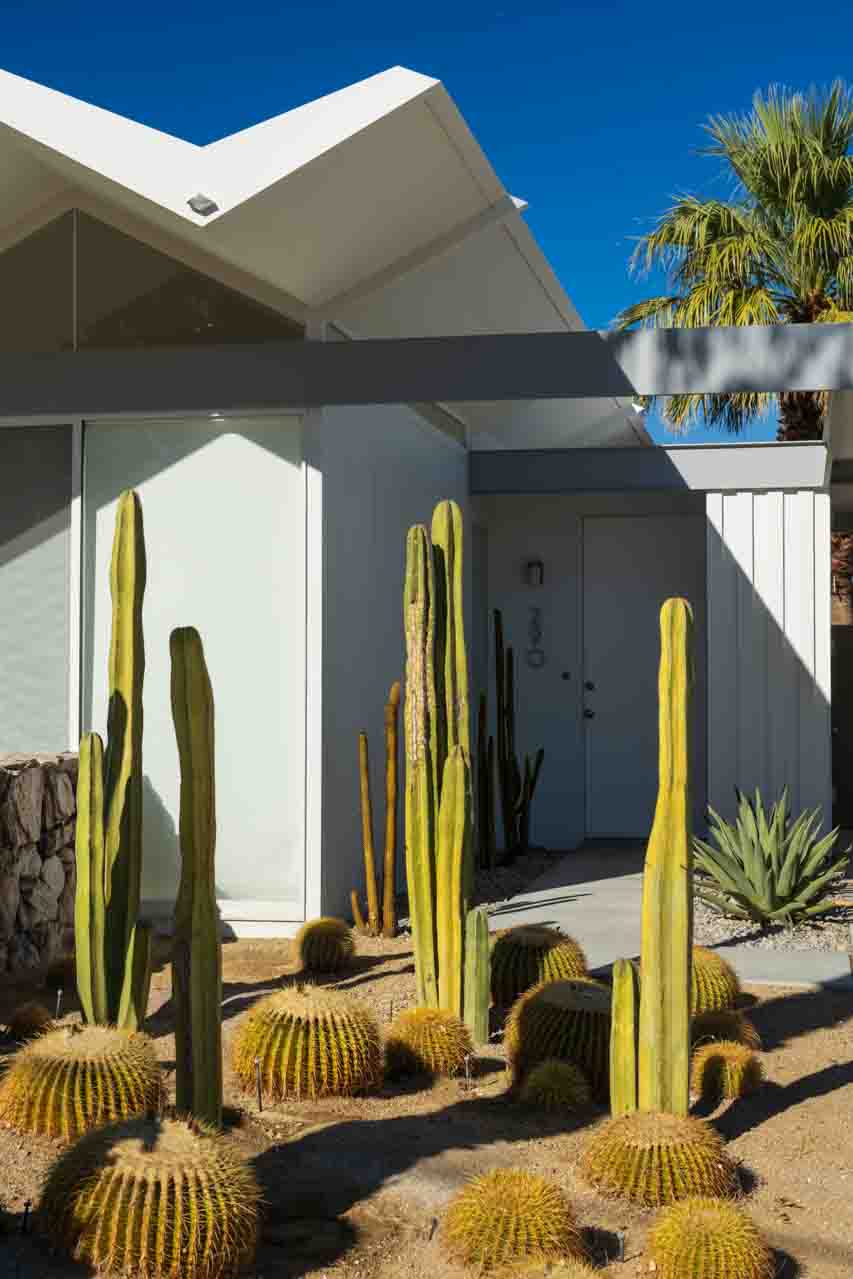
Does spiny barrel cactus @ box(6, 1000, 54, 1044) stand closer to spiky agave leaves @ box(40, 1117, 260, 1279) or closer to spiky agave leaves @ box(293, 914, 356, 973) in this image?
spiky agave leaves @ box(293, 914, 356, 973)

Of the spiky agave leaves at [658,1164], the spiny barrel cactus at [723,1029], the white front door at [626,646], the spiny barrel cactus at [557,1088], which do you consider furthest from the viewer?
the white front door at [626,646]

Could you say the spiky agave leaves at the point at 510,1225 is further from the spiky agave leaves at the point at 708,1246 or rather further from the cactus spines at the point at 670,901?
Answer: the cactus spines at the point at 670,901

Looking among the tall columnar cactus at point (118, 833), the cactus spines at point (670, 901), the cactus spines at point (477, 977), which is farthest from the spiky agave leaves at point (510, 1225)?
the tall columnar cactus at point (118, 833)

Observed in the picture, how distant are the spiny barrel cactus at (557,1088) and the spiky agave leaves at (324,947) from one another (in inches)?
81.7

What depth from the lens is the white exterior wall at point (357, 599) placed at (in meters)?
7.57

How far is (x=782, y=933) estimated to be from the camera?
291 inches

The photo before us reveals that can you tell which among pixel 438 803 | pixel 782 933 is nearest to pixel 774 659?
pixel 782 933

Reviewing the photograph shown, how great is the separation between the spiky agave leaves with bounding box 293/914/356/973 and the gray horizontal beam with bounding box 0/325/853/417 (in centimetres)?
243

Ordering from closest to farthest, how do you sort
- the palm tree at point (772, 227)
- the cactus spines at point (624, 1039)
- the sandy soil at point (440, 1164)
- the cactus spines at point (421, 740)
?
1. the sandy soil at point (440, 1164)
2. the cactus spines at point (624, 1039)
3. the cactus spines at point (421, 740)
4. the palm tree at point (772, 227)

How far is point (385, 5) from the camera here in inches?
797

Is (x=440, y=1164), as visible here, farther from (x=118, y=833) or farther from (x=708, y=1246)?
(x=118, y=833)

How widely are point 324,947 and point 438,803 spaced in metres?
1.48

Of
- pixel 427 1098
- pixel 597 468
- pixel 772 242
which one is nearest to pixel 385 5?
pixel 772 242

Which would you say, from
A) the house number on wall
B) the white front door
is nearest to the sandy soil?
the white front door
